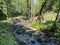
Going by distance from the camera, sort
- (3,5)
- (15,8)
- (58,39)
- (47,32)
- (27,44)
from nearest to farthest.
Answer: (27,44)
(58,39)
(47,32)
(3,5)
(15,8)

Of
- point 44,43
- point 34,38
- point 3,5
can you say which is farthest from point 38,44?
point 3,5

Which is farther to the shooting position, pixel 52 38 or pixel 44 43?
pixel 52 38

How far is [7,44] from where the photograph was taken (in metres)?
9.83

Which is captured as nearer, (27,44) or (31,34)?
(27,44)

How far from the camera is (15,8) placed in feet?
150

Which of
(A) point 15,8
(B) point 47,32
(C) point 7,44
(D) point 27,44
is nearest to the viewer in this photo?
(C) point 7,44

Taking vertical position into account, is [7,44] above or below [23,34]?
above

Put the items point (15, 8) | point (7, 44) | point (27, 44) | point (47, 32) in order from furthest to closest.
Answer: point (15, 8)
point (47, 32)
point (27, 44)
point (7, 44)

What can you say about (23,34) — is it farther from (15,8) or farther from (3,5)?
(15,8)

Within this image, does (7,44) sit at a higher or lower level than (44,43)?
higher

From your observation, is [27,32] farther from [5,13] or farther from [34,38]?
[5,13]

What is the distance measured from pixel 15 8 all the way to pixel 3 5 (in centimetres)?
1205

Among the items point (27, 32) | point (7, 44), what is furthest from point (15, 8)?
point (7, 44)

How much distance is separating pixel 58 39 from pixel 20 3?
3390 cm
